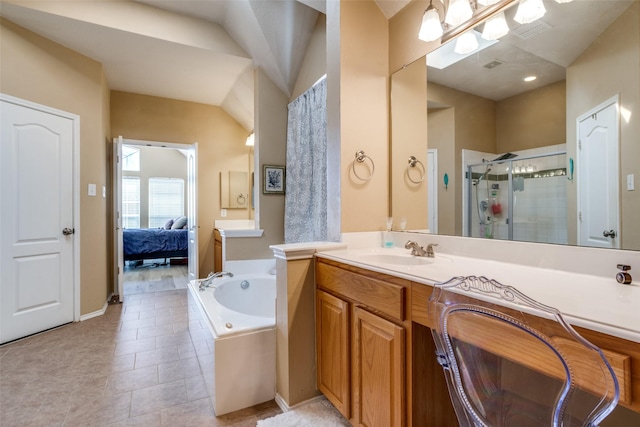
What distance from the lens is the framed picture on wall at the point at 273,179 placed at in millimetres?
3521

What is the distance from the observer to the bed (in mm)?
5672

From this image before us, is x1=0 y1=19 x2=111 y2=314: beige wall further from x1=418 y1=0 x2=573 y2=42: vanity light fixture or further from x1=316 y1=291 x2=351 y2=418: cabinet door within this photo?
x1=418 y1=0 x2=573 y2=42: vanity light fixture

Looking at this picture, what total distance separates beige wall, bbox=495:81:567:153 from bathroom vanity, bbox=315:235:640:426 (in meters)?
0.57

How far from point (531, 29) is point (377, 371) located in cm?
167

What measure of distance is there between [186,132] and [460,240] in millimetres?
4246

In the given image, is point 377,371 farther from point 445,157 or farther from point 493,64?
point 493,64

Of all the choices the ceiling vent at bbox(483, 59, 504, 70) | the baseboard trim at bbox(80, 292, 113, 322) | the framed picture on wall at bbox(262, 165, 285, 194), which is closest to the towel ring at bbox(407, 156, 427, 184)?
the ceiling vent at bbox(483, 59, 504, 70)

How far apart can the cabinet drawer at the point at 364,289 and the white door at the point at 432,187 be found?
0.72 meters

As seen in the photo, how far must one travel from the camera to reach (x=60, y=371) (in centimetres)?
210

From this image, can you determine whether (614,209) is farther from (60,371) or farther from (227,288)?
(60,371)

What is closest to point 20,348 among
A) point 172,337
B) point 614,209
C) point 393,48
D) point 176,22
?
point 172,337

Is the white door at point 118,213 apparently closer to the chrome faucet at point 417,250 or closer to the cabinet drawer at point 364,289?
the cabinet drawer at point 364,289

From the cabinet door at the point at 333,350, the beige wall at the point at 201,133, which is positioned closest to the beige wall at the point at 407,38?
the cabinet door at the point at 333,350

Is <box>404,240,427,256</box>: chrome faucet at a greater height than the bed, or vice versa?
<box>404,240,427,256</box>: chrome faucet
